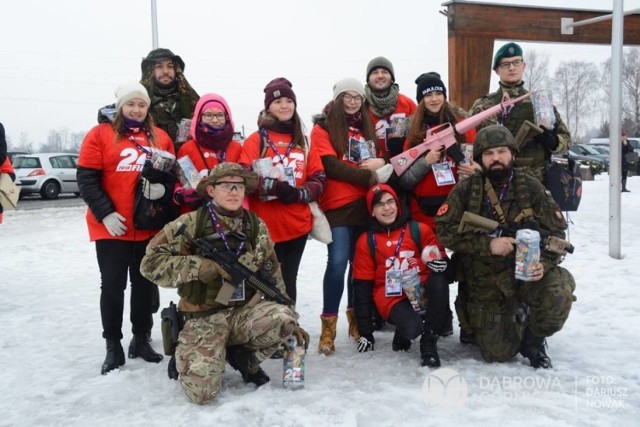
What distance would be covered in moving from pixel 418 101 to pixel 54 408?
3.41 meters

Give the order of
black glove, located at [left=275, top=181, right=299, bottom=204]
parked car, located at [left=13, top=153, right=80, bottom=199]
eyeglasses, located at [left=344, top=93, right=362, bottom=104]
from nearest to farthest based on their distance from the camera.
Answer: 1. black glove, located at [left=275, top=181, right=299, bottom=204]
2. eyeglasses, located at [left=344, top=93, right=362, bottom=104]
3. parked car, located at [left=13, top=153, right=80, bottom=199]

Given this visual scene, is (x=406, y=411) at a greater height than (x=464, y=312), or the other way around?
(x=464, y=312)

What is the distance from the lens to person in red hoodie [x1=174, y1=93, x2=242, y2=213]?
396 cm

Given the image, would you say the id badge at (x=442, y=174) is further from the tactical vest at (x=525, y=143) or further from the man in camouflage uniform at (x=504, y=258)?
the tactical vest at (x=525, y=143)

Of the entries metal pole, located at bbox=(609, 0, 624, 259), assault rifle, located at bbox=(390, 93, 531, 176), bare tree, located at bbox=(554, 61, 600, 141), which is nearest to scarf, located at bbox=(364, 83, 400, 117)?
assault rifle, located at bbox=(390, 93, 531, 176)

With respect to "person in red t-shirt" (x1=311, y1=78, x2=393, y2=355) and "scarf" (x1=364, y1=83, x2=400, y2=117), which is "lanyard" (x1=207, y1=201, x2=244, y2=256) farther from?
"scarf" (x1=364, y1=83, x2=400, y2=117)

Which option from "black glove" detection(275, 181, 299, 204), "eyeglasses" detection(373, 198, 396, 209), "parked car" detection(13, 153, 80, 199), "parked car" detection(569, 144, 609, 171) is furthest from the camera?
"parked car" detection(569, 144, 609, 171)

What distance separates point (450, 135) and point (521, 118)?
65cm

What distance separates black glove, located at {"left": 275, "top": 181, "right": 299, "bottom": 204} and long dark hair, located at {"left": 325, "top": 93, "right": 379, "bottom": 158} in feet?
1.98

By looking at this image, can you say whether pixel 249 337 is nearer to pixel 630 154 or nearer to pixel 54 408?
pixel 54 408

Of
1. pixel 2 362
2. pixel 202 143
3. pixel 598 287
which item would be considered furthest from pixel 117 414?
pixel 598 287

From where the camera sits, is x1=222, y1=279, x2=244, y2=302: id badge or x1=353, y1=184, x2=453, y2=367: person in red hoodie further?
x1=353, y1=184, x2=453, y2=367: person in red hoodie

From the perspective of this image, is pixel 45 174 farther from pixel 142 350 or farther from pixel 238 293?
pixel 238 293

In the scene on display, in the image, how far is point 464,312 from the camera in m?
4.09
